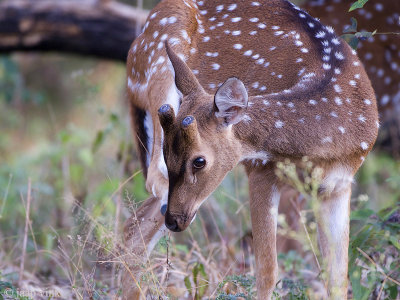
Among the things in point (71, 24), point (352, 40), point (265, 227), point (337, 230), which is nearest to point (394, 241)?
point (337, 230)

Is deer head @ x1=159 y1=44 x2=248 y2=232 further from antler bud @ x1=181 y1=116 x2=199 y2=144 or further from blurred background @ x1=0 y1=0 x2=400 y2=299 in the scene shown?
blurred background @ x1=0 y1=0 x2=400 y2=299

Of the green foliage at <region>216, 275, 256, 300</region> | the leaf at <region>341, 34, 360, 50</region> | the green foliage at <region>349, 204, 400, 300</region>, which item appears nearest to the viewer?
the green foliage at <region>216, 275, 256, 300</region>

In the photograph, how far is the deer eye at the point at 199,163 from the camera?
15.4ft

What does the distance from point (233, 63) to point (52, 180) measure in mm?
3863

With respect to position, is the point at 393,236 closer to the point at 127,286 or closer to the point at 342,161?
the point at 342,161

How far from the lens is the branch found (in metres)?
8.85

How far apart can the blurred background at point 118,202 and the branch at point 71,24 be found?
1 cm

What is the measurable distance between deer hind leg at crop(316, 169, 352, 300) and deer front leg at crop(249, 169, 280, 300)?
1.04ft

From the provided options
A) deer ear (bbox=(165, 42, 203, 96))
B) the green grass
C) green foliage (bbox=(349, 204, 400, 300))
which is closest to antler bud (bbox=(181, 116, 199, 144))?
deer ear (bbox=(165, 42, 203, 96))

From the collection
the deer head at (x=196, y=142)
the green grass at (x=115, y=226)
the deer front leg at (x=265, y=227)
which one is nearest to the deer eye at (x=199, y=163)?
the deer head at (x=196, y=142)

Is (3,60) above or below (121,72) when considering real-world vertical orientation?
above

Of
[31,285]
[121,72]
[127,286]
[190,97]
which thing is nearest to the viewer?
[190,97]

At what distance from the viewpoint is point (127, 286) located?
215 inches

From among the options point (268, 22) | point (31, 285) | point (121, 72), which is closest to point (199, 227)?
point (31, 285)
